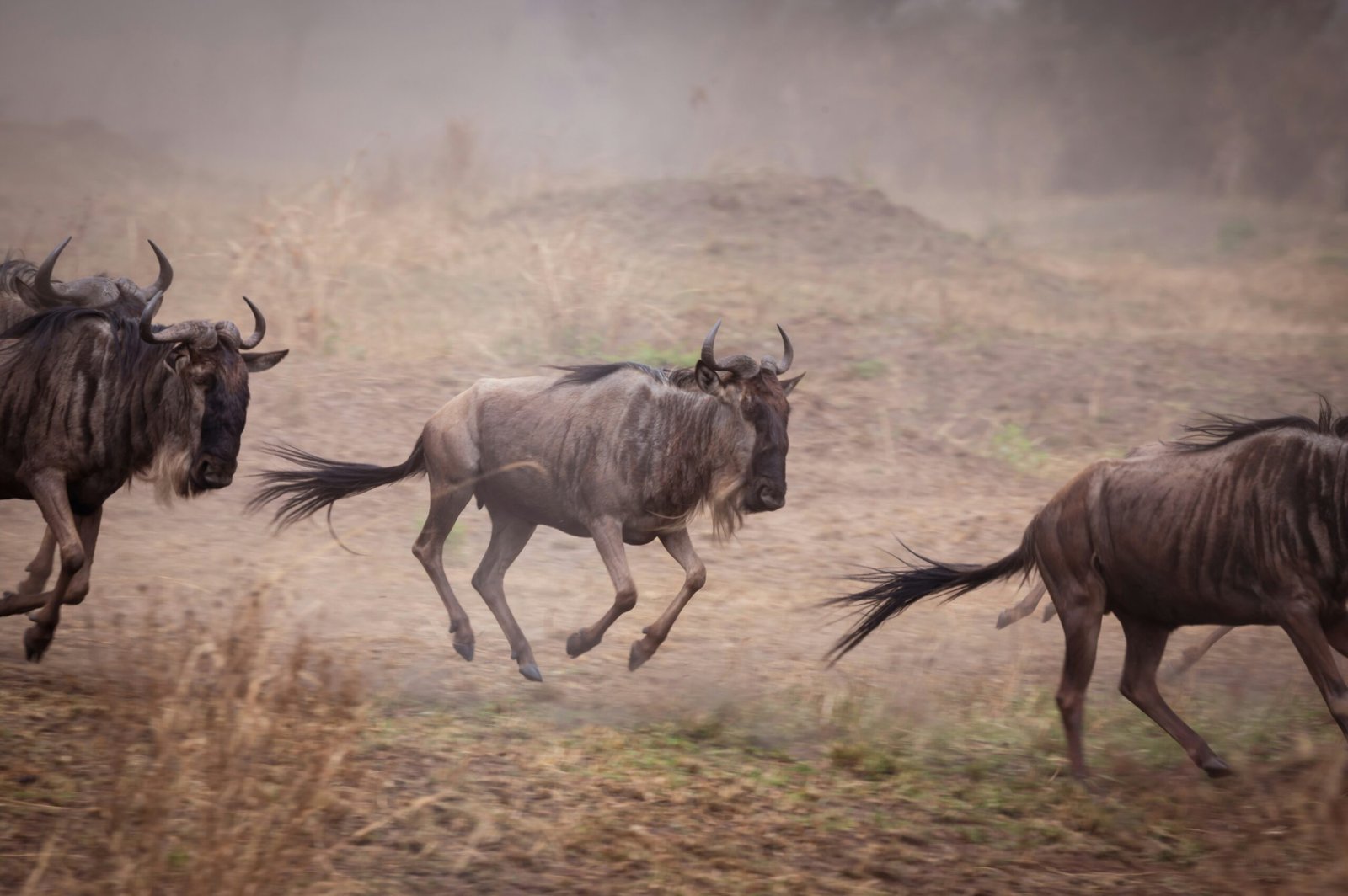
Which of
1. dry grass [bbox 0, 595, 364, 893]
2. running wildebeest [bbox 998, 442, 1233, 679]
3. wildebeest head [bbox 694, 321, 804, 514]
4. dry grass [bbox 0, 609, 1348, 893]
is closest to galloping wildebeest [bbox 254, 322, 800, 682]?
wildebeest head [bbox 694, 321, 804, 514]

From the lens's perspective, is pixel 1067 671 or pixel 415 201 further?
pixel 415 201

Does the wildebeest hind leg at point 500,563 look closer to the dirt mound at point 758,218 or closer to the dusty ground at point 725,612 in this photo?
the dusty ground at point 725,612

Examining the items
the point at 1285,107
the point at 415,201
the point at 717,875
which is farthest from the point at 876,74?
the point at 717,875

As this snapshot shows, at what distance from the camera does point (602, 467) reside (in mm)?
5535

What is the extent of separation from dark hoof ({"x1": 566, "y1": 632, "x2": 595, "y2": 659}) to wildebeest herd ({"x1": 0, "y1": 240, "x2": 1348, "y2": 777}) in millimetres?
10

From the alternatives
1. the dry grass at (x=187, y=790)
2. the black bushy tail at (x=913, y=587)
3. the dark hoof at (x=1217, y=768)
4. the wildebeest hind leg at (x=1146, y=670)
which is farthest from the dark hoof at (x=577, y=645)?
the dark hoof at (x=1217, y=768)

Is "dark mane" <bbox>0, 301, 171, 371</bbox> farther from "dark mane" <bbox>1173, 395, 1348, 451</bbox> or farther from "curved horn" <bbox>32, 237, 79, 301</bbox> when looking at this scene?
"dark mane" <bbox>1173, 395, 1348, 451</bbox>

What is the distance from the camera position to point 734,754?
183 inches

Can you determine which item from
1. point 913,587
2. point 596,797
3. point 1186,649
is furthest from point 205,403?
point 1186,649

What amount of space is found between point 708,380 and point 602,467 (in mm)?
597

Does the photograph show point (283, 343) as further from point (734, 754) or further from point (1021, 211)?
point (1021, 211)

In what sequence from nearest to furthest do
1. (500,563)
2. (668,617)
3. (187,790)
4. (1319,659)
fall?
(187,790), (1319,659), (668,617), (500,563)

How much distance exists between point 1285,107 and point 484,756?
28.0 metres

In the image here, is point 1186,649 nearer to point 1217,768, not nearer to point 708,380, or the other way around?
point 1217,768
